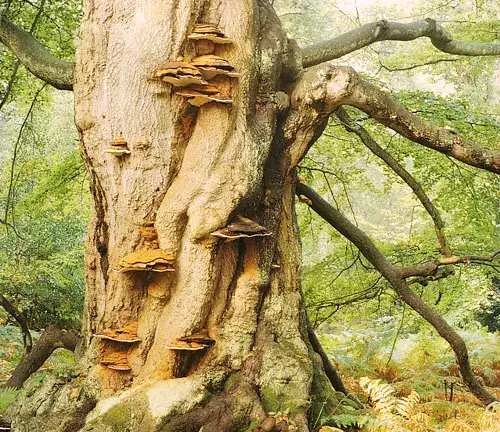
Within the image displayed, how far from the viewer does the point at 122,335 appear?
3607 millimetres

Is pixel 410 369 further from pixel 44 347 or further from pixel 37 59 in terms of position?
pixel 37 59

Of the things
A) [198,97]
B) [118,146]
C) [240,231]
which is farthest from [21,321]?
[198,97]

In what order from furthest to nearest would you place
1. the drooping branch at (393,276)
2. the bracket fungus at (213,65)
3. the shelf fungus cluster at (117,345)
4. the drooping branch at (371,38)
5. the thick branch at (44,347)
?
1. the drooping branch at (393,276)
2. the drooping branch at (371,38)
3. the thick branch at (44,347)
4. the shelf fungus cluster at (117,345)
5. the bracket fungus at (213,65)

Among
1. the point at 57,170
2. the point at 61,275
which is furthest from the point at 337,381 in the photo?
the point at 61,275

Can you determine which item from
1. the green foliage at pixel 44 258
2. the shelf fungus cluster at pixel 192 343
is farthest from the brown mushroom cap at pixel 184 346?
the green foliage at pixel 44 258

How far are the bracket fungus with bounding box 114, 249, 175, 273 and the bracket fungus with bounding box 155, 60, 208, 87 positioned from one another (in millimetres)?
1051

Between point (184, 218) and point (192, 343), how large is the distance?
0.79 m

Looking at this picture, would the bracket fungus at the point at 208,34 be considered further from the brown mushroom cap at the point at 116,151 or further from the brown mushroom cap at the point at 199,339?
the brown mushroom cap at the point at 199,339

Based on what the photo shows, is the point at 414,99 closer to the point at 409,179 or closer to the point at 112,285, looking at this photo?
the point at 409,179

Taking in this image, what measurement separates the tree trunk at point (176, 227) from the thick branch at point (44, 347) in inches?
22.4

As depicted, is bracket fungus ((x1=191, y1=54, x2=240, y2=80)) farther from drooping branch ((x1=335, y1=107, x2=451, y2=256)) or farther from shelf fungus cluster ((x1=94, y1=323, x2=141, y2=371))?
drooping branch ((x1=335, y1=107, x2=451, y2=256))

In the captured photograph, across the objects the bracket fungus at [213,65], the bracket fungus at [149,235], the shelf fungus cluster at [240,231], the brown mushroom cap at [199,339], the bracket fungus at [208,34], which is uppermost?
the bracket fungus at [208,34]

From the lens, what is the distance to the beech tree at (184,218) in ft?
11.6

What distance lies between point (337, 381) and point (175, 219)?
2.58 metres
